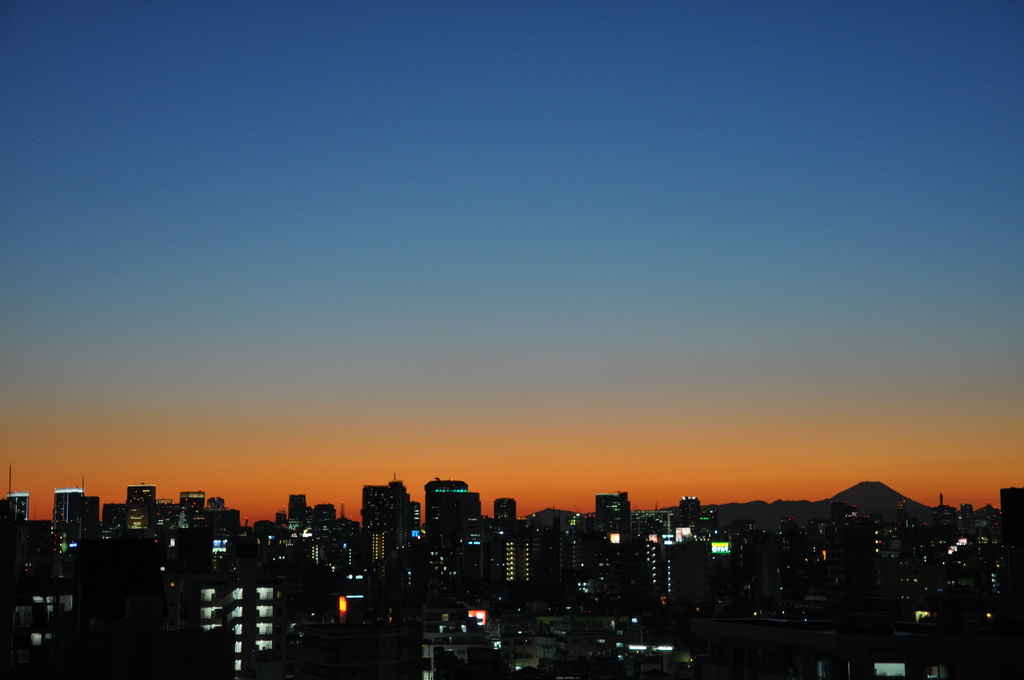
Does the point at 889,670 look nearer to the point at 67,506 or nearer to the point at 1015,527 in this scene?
the point at 1015,527

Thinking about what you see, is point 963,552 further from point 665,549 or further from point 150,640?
point 150,640

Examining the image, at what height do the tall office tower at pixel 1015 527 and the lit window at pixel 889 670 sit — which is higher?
the tall office tower at pixel 1015 527

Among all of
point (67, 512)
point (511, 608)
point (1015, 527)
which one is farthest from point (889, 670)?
point (67, 512)

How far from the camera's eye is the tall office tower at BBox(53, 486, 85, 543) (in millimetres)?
97956

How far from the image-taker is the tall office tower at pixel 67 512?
9796cm

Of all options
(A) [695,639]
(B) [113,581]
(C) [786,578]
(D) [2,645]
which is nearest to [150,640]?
(D) [2,645]

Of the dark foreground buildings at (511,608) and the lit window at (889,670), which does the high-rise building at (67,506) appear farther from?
the lit window at (889,670)

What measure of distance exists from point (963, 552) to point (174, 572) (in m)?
85.9

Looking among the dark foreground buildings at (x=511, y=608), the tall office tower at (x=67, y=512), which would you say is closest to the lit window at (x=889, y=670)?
the dark foreground buildings at (x=511, y=608)

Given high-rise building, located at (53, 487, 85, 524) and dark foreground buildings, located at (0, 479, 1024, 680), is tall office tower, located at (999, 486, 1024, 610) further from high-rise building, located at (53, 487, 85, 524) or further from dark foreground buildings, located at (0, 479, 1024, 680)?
high-rise building, located at (53, 487, 85, 524)

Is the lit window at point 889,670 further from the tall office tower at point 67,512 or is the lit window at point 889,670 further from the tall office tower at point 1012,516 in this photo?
the tall office tower at point 67,512

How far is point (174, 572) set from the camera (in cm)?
5062

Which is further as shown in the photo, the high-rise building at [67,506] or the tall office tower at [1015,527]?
the high-rise building at [67,506]

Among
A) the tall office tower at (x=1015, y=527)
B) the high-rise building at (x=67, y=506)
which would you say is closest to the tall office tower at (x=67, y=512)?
the high-rise building at (x=67, y=506)
